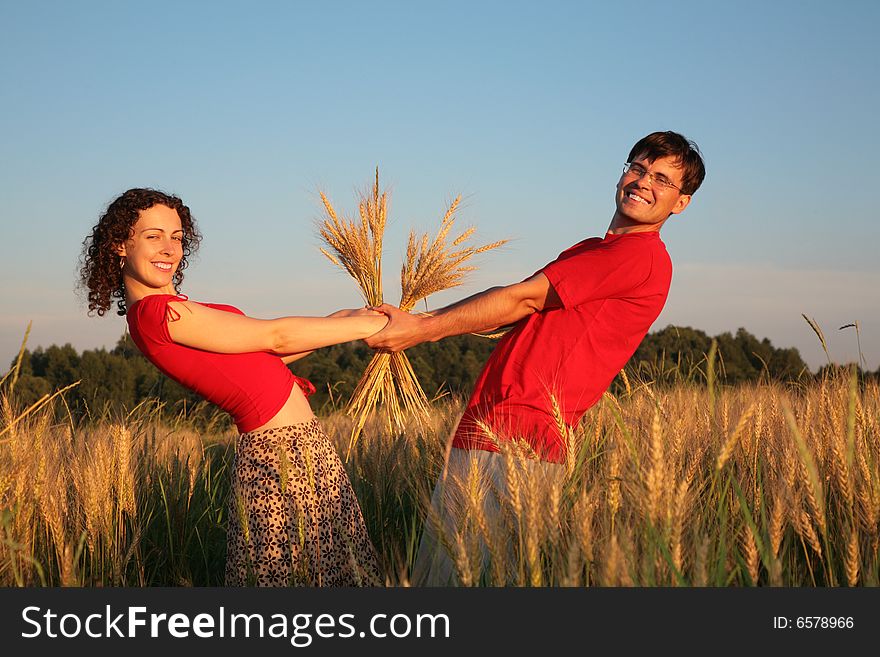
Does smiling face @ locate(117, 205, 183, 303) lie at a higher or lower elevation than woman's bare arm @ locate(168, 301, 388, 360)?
higher

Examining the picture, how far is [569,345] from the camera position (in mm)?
2703

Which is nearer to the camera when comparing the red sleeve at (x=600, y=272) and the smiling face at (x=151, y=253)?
the red sleeve at (x=600, y=272)

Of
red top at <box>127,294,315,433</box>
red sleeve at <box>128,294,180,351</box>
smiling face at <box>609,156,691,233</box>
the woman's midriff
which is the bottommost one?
the woman's midriff

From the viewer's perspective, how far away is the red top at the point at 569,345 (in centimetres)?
261

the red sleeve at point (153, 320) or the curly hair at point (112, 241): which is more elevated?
the curly hair at point (112, 241)

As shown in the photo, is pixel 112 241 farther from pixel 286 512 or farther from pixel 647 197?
pixel 647 197

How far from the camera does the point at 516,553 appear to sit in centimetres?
207

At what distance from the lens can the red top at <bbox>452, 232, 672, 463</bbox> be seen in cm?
261

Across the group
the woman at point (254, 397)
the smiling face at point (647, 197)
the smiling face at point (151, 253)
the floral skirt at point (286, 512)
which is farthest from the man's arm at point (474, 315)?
the smiling face at point (151, 253)

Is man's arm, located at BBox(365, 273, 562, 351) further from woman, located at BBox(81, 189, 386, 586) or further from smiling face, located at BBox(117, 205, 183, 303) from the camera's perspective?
smiling face, located at BBox(117, 205, 183, 303)

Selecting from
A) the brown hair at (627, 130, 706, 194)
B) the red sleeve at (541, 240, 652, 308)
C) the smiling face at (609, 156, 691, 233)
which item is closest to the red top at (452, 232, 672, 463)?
the red sleeve at (541, 240, 652, 308)

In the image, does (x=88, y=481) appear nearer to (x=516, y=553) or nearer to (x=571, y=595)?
(x=516, y=553)

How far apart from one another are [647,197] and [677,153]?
0.23m

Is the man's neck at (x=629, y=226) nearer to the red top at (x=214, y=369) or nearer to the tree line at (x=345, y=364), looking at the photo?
the red top at (x=214, y=369)
